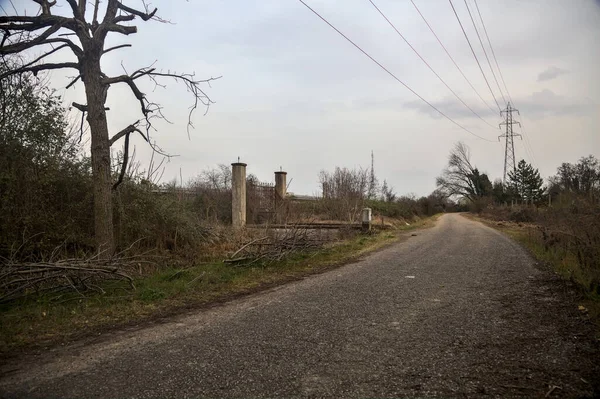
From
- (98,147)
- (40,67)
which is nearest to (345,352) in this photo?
(98,147)

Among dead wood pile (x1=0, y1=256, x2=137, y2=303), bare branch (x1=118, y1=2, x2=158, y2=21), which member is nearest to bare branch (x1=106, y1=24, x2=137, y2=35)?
bare branch (x1=118, y1=2, x2=158, y2=21)

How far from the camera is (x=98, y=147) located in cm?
824

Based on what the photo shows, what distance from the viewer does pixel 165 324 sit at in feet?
17.7

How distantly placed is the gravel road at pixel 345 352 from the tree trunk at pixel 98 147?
363 centimetres

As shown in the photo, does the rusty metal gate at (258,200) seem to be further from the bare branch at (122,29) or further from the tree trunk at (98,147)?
the bare branch at (122,29)

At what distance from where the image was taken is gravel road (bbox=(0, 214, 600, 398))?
3406 mm

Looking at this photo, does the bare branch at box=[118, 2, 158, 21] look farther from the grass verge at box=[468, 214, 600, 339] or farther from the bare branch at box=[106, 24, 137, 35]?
the grass verge at box=[468, 214, 600, 339]

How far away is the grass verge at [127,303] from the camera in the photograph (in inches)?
195

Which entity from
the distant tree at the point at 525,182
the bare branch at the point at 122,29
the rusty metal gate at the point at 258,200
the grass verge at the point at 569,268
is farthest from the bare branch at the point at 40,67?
the distant tree at the point at 525,182

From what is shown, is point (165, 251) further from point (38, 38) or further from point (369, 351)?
point (369, 351)

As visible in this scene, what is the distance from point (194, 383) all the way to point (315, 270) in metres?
6.75

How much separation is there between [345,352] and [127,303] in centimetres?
381

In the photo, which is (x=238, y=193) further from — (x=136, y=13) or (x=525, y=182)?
(x=525, y=182)

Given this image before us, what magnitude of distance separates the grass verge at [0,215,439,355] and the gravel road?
0.53m
